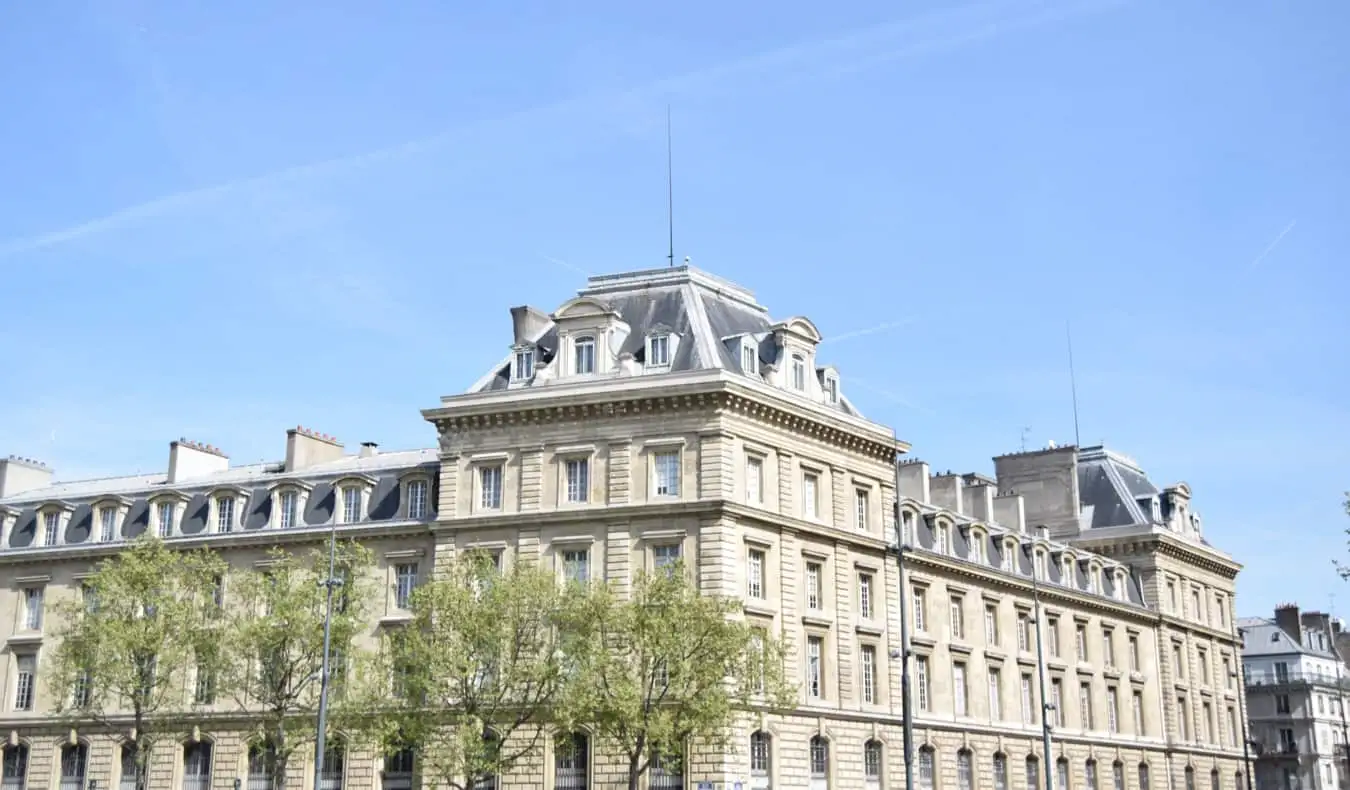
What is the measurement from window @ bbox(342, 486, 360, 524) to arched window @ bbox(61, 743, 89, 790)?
46.0ft

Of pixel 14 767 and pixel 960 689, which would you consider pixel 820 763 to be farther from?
pixel 14 767

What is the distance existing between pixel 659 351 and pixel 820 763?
15509 millimetres


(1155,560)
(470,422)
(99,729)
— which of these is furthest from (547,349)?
(1155,560)

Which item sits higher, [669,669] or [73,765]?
[669,669]

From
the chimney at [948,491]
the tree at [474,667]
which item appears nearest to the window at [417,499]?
the tree at [474,667]

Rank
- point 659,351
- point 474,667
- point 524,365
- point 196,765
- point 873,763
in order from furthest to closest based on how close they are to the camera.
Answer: point 196,765
point 873,763
point 524,365
point 659,351
point 474,667

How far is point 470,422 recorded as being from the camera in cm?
5769

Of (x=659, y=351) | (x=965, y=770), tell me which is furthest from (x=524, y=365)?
(x=965, y=770)

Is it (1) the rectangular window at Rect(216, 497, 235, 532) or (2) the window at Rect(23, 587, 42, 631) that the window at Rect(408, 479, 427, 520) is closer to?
(1) the rectangular window at Rect(216, 497, 235, 532)

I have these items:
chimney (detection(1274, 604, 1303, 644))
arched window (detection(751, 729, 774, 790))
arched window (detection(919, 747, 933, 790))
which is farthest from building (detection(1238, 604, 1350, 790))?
arched window (detection(751, 729, 774, 790))

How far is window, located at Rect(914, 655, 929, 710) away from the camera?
64.6 m

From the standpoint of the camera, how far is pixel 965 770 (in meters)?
67.7

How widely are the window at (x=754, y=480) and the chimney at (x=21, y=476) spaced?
39.5m

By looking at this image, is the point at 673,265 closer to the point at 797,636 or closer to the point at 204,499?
the point at 797,636
